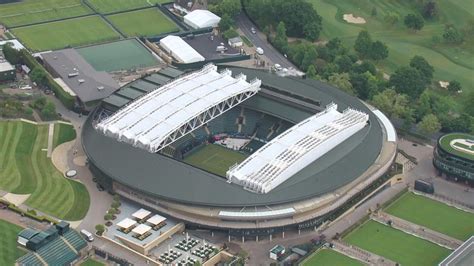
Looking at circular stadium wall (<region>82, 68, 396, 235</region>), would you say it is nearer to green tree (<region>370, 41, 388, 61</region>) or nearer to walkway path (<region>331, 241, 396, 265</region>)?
walkway path (<region>331, 241, 396, 265</region>)

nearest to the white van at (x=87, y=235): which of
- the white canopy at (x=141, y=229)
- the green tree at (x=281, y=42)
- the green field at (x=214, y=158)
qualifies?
the white canopy at (x=141, y=229)

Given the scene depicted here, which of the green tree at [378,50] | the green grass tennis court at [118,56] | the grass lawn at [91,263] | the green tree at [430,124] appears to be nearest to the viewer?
the grass lawn at [91,263]

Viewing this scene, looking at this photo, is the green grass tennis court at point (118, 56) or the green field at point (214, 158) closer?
the green field at point (214, 158)

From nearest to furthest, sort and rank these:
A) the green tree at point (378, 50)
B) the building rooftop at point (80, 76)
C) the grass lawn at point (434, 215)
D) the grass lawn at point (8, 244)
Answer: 1. the grass lawn at point (8, 244)
2. the grass lawn at point (434, 215)
3. the building rooftop at point (80, 76)
4. the green tree at point (378, 50)

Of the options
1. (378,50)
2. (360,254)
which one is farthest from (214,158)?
(378,50)

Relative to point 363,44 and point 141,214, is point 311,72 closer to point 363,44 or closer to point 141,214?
point 363,44

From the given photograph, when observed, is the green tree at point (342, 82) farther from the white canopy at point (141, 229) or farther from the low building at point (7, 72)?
the low building at point (7, 72)

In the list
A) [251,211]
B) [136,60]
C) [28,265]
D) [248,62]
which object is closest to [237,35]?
[248,62]

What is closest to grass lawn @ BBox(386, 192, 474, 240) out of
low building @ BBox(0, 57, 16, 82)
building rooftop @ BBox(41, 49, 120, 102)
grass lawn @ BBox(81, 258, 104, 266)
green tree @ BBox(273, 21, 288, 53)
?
grass lawn @ BBox(81, 258, 104, 266)
